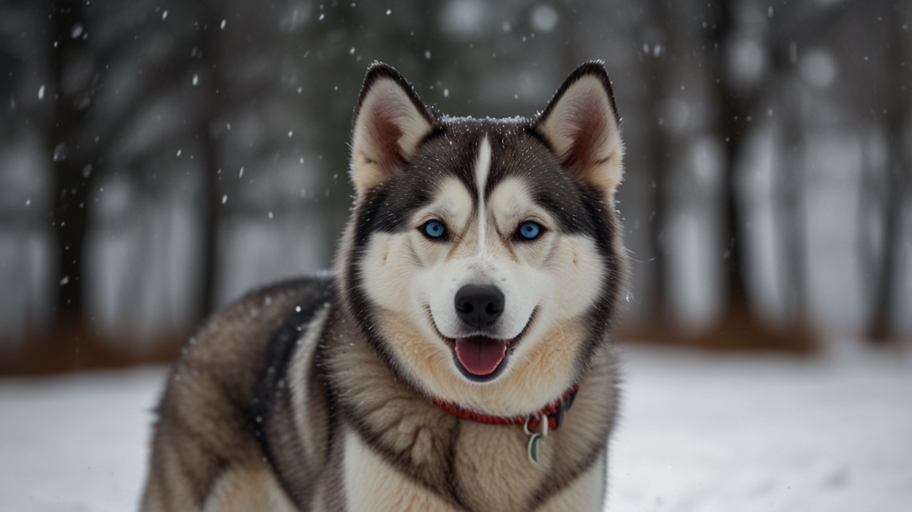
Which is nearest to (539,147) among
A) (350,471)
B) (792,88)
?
(350,471)

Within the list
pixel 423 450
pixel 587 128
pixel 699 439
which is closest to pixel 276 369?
pixel 423 450

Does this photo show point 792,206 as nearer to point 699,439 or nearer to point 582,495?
point 699,439

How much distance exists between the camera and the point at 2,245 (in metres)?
22.9

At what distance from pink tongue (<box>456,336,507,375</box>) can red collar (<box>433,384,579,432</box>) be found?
310 millimetres

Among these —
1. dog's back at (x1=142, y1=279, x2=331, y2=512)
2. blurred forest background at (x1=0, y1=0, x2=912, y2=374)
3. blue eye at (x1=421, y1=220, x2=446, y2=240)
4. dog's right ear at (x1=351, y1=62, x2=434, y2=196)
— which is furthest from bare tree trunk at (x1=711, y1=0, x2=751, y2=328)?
blue eye at (x1=421, y1=220, x2=446, y2=240)

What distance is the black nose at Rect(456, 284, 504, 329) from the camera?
7.91ft

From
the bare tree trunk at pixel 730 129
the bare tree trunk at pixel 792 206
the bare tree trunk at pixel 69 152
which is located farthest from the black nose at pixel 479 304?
the bare tree trunk at pixel 792 206

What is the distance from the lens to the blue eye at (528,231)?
2.76 metres

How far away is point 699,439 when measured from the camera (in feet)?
22.1

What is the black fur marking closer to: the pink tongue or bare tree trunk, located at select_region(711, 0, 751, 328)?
the pink tongue

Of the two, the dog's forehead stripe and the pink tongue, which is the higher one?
the dog's forehead stripe

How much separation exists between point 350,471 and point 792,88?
587 inches

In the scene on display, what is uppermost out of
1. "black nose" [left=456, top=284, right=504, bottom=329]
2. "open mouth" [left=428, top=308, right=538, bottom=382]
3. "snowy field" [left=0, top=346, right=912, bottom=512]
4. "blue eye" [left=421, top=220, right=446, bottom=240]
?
"blue eye" [left=421, top=220, right=446, bottom=240]

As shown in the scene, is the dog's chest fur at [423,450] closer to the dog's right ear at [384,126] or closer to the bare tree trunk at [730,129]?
the dog's right ear at [384,126]
